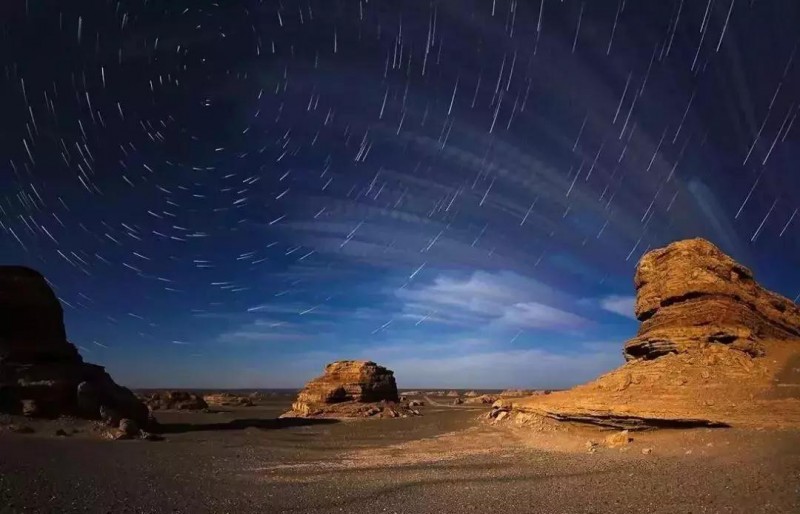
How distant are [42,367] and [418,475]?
3067 centimetres

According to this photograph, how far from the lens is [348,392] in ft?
225

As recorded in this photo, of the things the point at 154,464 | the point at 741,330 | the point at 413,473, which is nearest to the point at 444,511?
the point at 413,473

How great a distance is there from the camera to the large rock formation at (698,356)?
2264cm

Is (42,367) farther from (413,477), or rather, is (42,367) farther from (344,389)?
(344,389)

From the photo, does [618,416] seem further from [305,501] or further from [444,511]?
[305,501]

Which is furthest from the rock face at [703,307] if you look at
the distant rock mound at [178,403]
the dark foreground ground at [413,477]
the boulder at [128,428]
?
the distant rock mound at [178,403]

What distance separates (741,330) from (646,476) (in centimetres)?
1682

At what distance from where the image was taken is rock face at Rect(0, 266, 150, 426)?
103 ft

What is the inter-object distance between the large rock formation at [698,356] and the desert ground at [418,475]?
62.8 inches

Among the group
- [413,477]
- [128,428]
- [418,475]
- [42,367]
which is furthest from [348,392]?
[413,477]

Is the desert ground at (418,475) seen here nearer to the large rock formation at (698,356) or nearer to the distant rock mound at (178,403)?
the large rock formation at (698,356)

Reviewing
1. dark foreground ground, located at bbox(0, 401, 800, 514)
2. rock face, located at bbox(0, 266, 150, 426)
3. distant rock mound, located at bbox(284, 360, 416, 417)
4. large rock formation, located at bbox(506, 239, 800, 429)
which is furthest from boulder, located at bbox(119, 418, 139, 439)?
distant rock mound, located at bbox(284, 360, 416, 417)

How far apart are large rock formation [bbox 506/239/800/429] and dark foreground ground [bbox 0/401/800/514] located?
1900mm

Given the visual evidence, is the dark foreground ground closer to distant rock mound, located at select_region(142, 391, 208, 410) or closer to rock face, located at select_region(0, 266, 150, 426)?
rock face, located at select_region(0, 266, 150, 426)
